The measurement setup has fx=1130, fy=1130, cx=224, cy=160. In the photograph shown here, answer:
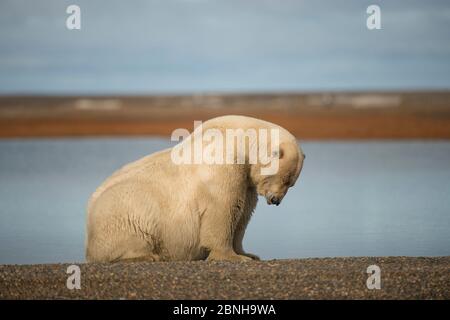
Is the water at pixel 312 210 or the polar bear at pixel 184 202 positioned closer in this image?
the polar bear at pixel 184 202

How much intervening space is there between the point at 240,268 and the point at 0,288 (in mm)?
2155

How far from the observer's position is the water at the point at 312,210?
44.5ft

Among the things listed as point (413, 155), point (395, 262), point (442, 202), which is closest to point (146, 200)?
point (395, 262)

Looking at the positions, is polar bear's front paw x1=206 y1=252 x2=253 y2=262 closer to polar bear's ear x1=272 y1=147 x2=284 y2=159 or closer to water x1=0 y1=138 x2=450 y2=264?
polar bear's ear x1=272 y1=147 x2=284 y2=159

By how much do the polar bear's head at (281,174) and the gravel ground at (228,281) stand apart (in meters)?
0.80

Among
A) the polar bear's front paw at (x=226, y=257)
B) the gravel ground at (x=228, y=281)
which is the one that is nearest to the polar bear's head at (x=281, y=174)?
the polar bear's front paw at (x=226, y=257)

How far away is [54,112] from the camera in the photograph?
2319 inches

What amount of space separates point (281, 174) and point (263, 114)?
40774 millimetres

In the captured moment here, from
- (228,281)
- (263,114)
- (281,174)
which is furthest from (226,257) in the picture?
(263,114)

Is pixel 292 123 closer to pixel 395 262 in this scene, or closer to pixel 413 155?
pixel 413 155

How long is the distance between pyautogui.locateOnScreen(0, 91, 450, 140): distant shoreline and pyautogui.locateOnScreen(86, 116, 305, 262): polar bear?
29690 mm

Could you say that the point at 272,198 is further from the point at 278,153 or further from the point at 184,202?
the point at 184,202

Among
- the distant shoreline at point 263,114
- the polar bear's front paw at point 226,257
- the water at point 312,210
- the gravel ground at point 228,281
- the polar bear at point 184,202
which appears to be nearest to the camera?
the gravel ground at point 228,281

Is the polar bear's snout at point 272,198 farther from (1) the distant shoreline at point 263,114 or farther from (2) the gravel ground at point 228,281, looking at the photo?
(1) the distant shoreline at point 263,114
